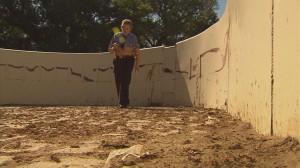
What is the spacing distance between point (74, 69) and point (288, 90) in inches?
296

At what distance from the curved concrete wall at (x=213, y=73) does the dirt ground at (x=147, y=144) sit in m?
0.17

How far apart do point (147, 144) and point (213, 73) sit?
304cm

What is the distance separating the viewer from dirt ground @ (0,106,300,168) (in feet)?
8.56

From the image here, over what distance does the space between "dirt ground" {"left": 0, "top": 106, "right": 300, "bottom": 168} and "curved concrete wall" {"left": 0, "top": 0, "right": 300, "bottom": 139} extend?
173 mm

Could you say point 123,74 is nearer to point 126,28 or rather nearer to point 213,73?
point 126,28

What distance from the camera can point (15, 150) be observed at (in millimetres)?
3293

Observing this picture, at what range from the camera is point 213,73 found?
6.09 metres

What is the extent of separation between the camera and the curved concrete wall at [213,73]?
9.09ft

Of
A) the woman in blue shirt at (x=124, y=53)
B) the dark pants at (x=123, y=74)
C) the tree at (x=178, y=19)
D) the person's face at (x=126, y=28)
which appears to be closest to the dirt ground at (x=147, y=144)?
the dark pants at (x=123, y=74)

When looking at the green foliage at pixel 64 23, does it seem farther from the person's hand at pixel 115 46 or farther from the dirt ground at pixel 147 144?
the dirt ground at pixel 147 144

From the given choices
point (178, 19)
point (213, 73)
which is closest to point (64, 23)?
point (178, 19)

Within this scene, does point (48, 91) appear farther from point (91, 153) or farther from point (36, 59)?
point (91, 153)

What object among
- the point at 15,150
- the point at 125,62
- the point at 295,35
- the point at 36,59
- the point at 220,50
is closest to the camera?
the point at 295,35

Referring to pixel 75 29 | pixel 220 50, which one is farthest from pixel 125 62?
pixel 75 29
